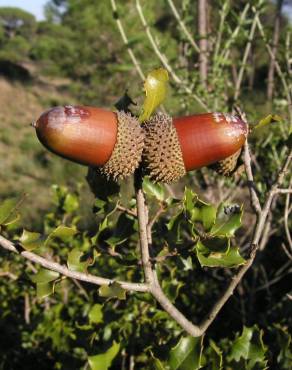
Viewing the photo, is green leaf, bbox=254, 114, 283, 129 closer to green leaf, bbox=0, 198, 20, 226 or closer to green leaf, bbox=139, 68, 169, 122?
green leaf, bbox=139, 68, 169, 122

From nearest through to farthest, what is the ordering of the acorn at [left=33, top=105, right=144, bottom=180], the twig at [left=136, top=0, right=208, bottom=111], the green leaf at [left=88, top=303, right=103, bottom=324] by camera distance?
the acorn at [left=33, top=105, right=144, bottom=180] < the green leaf at [left=88, top=303, right=103, bottom=324] < the twig at [left=136, top=0, right=208, bottom=111]

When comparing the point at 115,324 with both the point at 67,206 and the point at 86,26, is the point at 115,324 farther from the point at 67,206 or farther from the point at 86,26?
the point at 86,26

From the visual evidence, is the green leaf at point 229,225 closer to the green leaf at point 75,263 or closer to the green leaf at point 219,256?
the green leaf at point 219,256

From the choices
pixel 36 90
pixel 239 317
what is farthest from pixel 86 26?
pixel 239 317

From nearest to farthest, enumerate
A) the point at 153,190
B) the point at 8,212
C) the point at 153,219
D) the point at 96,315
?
1. the point at 8,212
2. the point at 153,219
3. the point at 153,190
4. the point at 96,315

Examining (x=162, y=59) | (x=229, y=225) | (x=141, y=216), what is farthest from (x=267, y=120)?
(x=162, y=59)

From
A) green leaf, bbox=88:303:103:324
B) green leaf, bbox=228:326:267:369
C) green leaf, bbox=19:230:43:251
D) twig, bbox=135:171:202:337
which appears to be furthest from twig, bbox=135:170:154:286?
green leaf, bbox=88:303:103:324

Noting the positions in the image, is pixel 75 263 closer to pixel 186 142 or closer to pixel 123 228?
pixel 123 228
